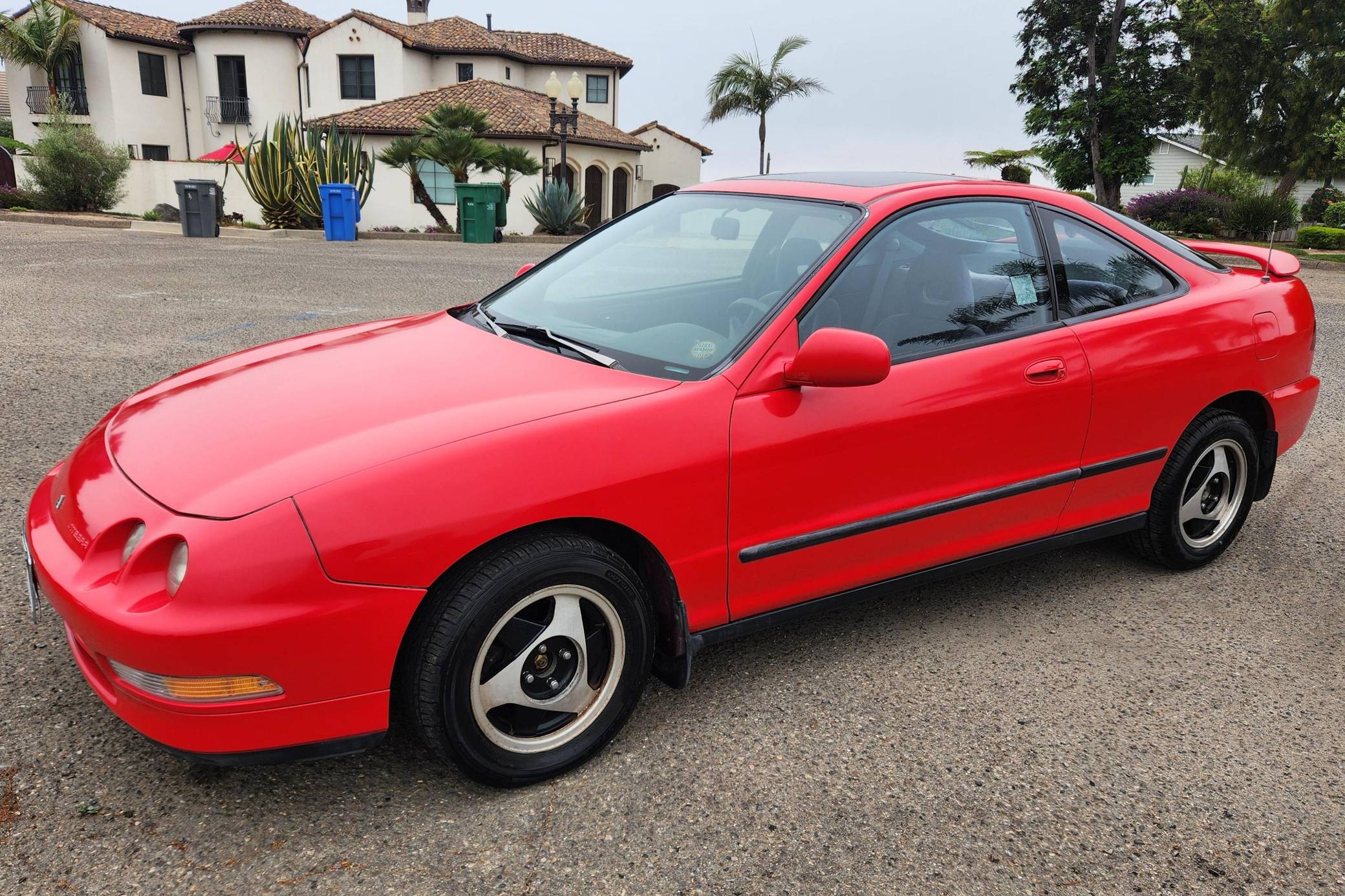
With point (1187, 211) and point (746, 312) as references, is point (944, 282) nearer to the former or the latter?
point (746, 312)

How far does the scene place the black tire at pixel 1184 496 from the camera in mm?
3852

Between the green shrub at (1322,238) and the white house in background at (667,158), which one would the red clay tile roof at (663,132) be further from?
the green shrub at (1322,238)

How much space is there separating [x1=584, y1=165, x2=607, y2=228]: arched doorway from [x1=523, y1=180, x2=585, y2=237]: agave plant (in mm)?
14345

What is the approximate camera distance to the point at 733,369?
2783mm

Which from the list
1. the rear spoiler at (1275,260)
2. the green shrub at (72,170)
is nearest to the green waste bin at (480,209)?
the green shrub at (72,170)

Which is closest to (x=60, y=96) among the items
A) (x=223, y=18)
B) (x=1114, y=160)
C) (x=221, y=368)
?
(x=223, y=18)

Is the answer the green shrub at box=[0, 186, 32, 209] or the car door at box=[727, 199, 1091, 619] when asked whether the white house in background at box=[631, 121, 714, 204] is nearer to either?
the green shrub at box=[0, 186, 32, 209]

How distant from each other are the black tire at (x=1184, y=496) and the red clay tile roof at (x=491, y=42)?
42.3 meters

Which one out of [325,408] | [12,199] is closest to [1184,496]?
[325,408]

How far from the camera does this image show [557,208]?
80.7 feet

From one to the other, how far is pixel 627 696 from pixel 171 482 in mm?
1268

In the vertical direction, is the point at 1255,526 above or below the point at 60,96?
below

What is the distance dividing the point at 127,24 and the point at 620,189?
21613 millimetres

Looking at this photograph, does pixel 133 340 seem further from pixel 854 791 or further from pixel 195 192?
pixel 195 192
